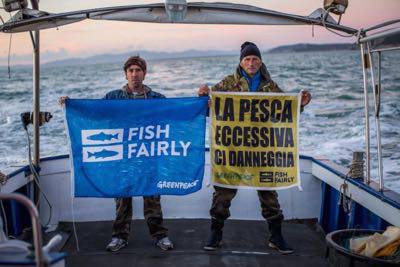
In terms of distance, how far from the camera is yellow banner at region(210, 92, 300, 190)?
492cm

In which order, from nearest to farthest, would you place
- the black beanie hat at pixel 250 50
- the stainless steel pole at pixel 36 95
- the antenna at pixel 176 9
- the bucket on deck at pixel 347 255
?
the bucket on deck at pixel 347 255 < the antenna at pixel 176 9 < the black beanie hat at pixel 250 50 < the stainless steel pole at pixel 36 95

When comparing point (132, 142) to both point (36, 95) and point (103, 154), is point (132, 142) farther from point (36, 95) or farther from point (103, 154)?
point (36, 95)

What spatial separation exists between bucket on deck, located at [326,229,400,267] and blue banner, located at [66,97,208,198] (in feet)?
5.70

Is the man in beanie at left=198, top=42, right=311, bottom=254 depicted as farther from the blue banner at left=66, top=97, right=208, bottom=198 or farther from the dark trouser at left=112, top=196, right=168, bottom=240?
the dark trouser at left=112, top=196, right=168, bottom=240

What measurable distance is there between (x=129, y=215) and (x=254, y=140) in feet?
5.22

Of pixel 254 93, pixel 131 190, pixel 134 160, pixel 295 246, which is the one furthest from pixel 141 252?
pixel 254 93

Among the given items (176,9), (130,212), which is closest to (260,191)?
(130,212)

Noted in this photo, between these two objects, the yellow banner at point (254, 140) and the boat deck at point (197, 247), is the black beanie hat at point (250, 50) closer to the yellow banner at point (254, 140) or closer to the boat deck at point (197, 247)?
the yellow banner at point (254, 140)

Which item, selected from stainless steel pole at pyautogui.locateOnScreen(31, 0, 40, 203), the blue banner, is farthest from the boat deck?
stainless steel pole at pyautogui.locateOnScreen(31, 0, 40, 203)

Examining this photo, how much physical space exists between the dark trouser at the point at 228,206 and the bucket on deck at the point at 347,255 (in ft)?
2.82

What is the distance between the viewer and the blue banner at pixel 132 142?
192 inches

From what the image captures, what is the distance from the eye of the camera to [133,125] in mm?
4934

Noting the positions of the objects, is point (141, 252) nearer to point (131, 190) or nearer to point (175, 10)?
point (131, 190)

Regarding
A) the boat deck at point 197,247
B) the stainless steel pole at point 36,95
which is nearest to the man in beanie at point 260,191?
the boat deck at point 197,247
